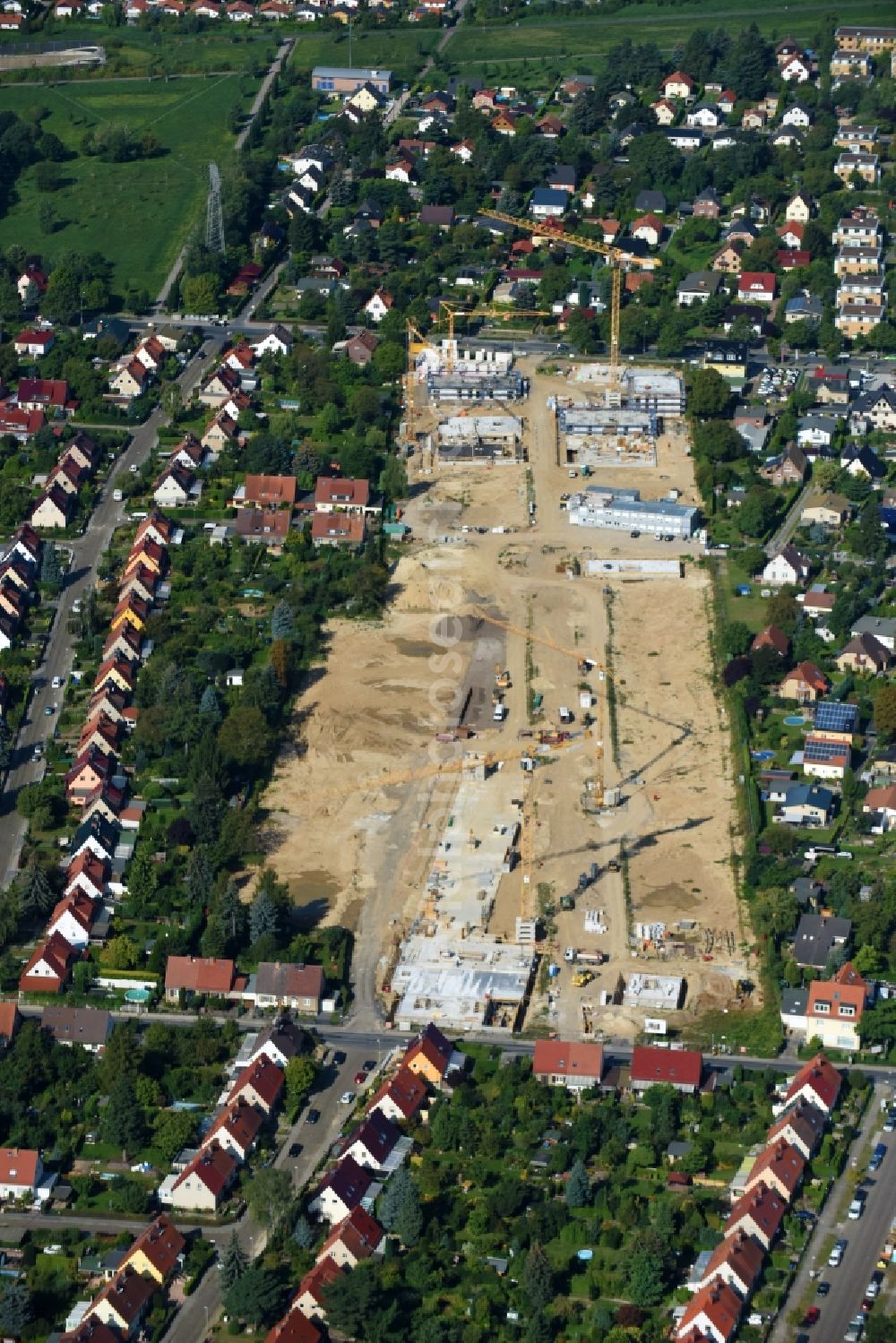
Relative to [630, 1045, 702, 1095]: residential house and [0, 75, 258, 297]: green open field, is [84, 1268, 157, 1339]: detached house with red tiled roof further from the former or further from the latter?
[0, 75, 258, 297]: green open field

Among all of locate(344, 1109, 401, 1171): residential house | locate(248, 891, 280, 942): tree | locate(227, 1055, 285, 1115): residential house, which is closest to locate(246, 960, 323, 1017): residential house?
locate(248, 891, 280, 942): tree

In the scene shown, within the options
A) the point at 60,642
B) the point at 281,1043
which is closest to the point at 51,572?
the point at 60,642

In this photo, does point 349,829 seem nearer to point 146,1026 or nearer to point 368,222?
point 146,1026

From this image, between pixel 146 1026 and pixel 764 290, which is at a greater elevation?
pixel 146 1026

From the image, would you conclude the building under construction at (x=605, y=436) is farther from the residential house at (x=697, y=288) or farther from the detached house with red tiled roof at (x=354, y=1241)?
the detached house with red tiled roof at (x=354, y=1241)

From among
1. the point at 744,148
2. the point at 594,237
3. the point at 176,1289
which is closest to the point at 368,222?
the point at 594,237

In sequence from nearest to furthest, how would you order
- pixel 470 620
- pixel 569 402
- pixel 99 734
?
pixel 99 734 < pixel 470 620 < pixel 569 402

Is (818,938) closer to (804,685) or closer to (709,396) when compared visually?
(804,685)
